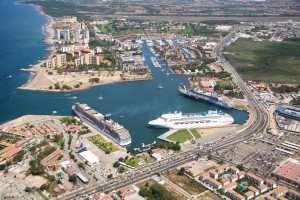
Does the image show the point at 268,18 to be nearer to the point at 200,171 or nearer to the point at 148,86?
the point at 148,86

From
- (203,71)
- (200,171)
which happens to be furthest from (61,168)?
(203,71)

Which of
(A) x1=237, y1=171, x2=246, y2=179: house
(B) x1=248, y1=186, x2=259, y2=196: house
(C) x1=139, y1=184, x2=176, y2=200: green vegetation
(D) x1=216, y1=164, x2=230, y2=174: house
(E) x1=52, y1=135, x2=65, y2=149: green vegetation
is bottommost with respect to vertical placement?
(E) x1=52, y1=135, x2=65, y2=149: green vegetation

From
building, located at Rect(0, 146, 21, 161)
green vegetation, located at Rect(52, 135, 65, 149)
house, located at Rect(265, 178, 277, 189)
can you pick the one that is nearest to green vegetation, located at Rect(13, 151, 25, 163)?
building, located at Rect(0, 146, 21, 161)

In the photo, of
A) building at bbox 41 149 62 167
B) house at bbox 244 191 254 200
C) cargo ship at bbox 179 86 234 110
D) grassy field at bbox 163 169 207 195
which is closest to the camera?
house at bbox 244 191 254 200

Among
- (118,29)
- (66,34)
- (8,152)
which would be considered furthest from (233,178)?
(118,29)

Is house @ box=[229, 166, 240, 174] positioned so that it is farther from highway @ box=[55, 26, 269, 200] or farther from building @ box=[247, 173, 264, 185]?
highway @ box=[55, 26, 269, 200]

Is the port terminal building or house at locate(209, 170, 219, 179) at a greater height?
the port terminal building
